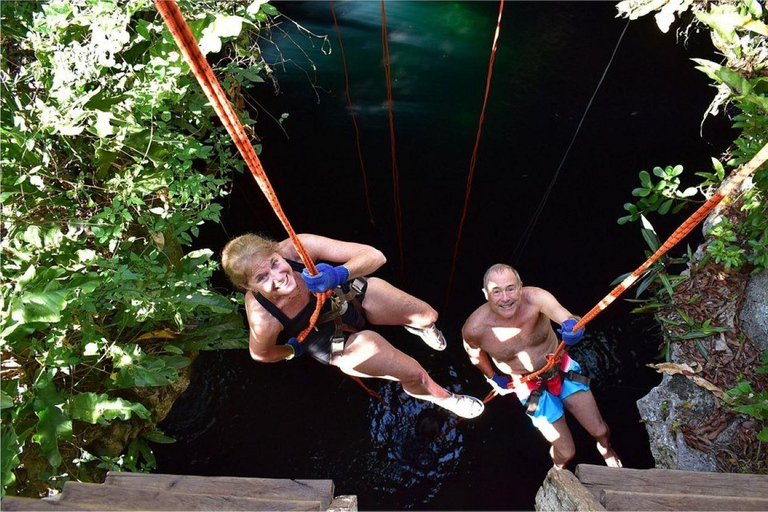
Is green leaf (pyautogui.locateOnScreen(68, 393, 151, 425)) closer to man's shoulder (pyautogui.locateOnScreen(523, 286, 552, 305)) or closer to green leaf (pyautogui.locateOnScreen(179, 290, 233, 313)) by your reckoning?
green leaf (pyautogui.locateOnScreen(179, 290, 233, 313))

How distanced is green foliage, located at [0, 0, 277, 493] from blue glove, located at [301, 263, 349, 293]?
2.14 feet

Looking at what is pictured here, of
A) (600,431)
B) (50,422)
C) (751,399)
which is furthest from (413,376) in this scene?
(751,399)

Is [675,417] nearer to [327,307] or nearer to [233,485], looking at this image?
[327,307]

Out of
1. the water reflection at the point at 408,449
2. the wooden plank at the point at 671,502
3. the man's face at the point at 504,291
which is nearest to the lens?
the wooden plank at the point at 671,502

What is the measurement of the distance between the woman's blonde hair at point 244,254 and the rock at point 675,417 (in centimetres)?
238

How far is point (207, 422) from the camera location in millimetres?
3941

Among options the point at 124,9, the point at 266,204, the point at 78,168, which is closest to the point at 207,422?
the point at 266,204

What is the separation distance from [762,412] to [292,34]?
11.2ft

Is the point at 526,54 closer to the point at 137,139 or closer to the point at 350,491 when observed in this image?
the point at 137,139

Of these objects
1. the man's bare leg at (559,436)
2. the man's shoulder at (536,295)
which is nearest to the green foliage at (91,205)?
the man's shoulder at (536,295)

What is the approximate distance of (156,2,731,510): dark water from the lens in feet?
12.7

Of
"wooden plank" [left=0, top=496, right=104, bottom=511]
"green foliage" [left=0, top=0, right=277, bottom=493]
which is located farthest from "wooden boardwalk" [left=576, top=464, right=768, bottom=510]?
"green foliage" [left=0, top=0, right=277, bottom=493]

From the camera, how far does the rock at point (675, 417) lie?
3.10 metres

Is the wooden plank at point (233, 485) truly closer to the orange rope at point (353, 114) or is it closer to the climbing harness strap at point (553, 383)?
the climbing harness strap at point (553, 383)
